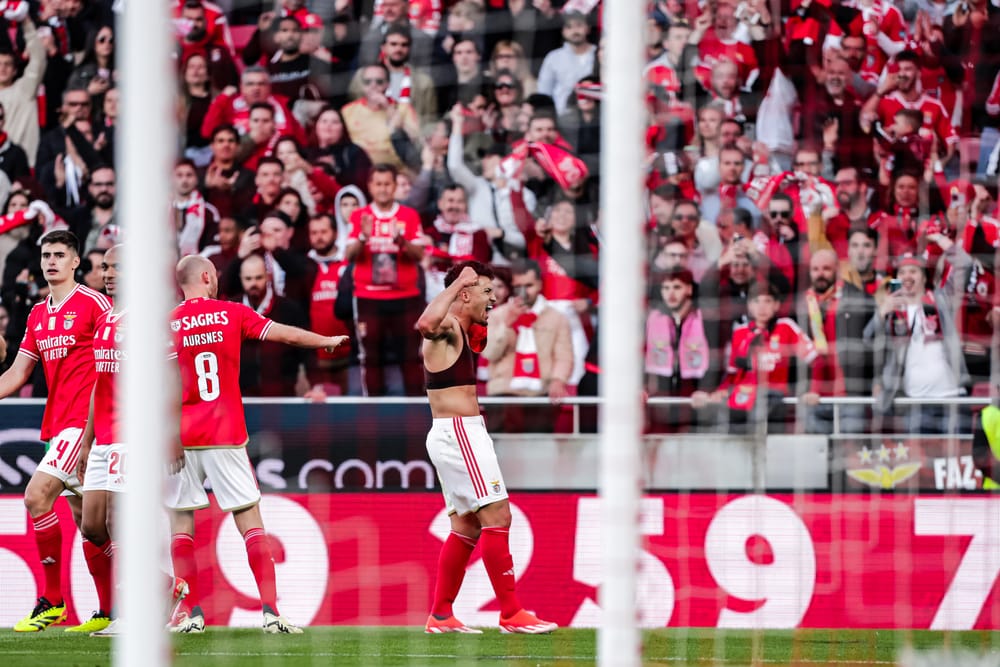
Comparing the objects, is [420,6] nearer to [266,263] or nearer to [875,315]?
[266,263]

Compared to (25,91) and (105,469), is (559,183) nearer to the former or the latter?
(105,469)

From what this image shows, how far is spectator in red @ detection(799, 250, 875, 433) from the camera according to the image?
871cm

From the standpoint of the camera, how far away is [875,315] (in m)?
8.74

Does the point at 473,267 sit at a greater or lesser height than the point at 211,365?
greater

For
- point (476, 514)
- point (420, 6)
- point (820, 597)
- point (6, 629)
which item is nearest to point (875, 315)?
point (820, 597)

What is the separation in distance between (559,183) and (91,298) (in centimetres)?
312

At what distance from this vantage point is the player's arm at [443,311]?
7230 millimetres

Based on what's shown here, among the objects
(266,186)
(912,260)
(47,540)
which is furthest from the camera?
(266,186)

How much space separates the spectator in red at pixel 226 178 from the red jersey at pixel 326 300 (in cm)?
68

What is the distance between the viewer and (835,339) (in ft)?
29.0

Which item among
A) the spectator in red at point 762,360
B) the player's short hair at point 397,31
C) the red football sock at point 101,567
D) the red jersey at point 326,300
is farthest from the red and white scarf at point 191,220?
the spectator in red at point 762,360

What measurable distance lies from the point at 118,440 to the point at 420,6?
158 inches

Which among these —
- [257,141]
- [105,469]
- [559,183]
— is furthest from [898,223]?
[105,469]

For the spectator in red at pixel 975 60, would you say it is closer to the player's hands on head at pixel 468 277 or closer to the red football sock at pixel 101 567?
the player's hands on head at pixel 468 277
